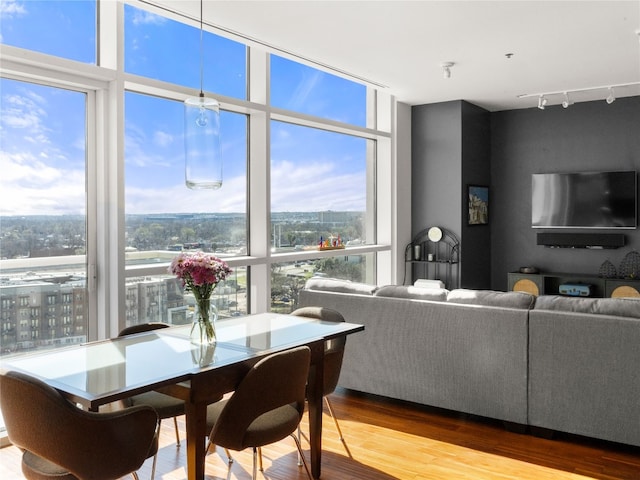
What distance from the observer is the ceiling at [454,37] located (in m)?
4.07

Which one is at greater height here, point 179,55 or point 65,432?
point 179,55

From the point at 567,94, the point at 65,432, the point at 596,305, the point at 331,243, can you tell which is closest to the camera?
the point at 65,432

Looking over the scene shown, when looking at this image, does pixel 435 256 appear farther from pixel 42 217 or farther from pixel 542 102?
pixel 42 217

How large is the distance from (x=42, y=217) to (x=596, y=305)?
361 cm

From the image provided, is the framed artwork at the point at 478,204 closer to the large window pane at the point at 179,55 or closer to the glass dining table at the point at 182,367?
the large window pane at the point at 179,55

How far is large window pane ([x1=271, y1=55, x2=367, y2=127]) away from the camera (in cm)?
582

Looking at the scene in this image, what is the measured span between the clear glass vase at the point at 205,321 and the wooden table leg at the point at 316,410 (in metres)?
0.59

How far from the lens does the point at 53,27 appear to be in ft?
12.9

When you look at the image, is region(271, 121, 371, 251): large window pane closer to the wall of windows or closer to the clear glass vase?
the wall of windows

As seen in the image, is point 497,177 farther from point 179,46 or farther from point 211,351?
point 211,351

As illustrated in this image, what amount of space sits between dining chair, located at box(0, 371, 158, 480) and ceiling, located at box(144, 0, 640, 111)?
280 cm

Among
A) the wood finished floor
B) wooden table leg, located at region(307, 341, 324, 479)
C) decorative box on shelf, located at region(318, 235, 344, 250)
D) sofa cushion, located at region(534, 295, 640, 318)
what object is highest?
decorative box on shelf, located at region(318, 235, 344, 250)

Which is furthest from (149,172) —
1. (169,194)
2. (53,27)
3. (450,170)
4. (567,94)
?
(567,94)

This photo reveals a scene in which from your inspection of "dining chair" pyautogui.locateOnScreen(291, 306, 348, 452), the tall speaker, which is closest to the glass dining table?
"dining chair" pyautogui.locateOnScreen(291, 306, 348, 452)
